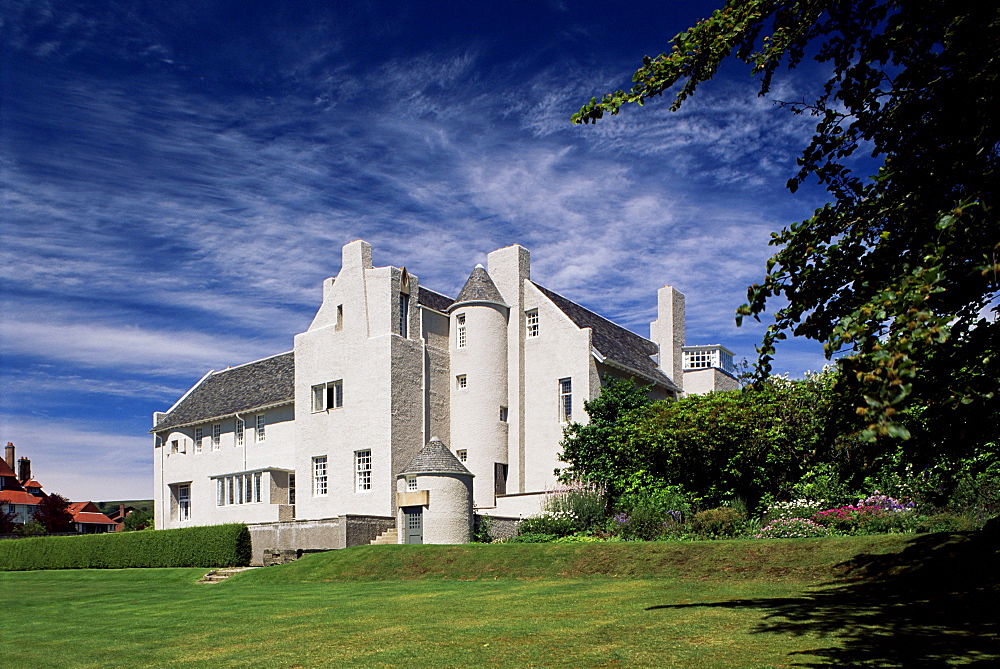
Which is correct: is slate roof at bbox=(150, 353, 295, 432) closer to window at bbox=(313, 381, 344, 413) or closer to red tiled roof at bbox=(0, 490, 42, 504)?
window at bbox=(313, 381, 344, 413)

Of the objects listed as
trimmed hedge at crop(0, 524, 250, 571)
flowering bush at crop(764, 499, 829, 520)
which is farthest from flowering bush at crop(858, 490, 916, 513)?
trimmed hedge at crop(0, 524, 250, 571)

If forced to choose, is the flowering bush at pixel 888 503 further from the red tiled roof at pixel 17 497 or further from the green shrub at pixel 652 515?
the red tiled roof at pixel 17 497

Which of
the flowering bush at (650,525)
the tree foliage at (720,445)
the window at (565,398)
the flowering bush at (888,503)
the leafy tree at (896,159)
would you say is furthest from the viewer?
the window at (565,398)

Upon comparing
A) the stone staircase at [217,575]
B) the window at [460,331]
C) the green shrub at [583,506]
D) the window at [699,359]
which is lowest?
the stone staircase at [217,575]

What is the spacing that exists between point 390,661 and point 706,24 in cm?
807

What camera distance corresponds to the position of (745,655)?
930cm

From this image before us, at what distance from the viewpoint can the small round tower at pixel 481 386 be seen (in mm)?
38250

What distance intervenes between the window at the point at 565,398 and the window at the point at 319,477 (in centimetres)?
1164

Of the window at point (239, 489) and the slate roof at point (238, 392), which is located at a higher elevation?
the slate roof at point (238, 392)

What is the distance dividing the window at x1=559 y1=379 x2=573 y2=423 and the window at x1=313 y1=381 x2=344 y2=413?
402 inches

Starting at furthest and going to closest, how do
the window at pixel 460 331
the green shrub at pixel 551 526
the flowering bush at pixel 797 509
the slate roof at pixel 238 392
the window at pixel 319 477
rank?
the slate roof at pixel 238 392 → the window at pixel 460 331 → the window at pixel 319 477 → the green shrub at pixel 551 526 → the flowering bush at pixel 797 509

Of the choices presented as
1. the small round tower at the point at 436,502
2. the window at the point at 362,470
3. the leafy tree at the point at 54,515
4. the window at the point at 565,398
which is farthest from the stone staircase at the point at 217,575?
the leafy tree at the point at 54,515

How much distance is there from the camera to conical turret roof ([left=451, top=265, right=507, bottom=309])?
39344 millimetres

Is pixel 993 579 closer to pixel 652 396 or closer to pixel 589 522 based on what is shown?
pixel 589 522
